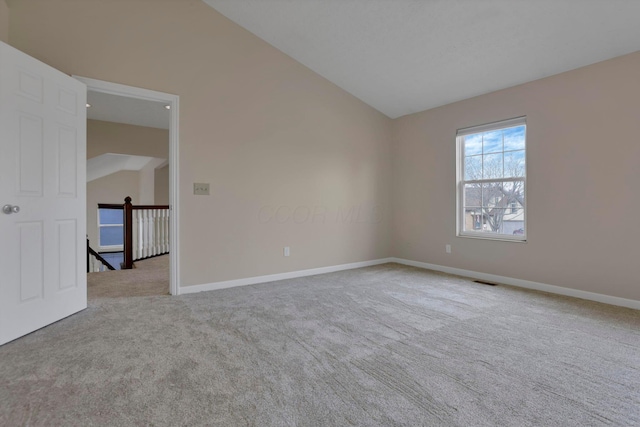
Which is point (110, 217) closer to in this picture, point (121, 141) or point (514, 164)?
point (121, 141)

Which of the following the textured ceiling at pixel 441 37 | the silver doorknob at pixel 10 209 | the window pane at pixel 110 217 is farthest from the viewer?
the window pane at pixel 110 217

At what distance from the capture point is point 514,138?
380cm

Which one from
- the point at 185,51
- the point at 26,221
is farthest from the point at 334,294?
the point at 185,51

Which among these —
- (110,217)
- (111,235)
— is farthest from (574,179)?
(110,217)

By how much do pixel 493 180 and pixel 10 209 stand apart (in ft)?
15.8

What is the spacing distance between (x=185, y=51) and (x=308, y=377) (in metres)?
3.43

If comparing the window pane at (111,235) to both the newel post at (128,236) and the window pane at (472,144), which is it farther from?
the window pane at (472,144)

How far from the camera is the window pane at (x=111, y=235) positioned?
9438 mm

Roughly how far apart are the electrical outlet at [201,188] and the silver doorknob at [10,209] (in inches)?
56.6

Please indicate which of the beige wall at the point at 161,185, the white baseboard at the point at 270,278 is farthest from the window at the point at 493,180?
the beige wall at the point at 161,185

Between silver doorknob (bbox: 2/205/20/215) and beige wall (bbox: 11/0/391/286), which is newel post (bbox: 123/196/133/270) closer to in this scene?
beige wall (bbox: 11/0/391/286)

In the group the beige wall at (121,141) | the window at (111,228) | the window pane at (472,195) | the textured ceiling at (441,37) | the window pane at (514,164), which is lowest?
the window at (111,228)

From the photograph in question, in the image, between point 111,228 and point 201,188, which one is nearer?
point 201,188

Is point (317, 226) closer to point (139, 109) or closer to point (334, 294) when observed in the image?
point (334, 294)
